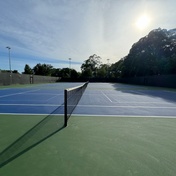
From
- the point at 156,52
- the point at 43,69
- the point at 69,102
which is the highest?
the point at 156,52

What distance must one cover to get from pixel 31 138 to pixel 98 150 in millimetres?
1660

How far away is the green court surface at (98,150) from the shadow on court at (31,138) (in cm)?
12

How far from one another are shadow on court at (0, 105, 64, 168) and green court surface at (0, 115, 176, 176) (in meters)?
0.12

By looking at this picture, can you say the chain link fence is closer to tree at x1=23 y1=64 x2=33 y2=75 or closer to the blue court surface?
the blue court surface

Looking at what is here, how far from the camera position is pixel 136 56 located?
43656 millimetres

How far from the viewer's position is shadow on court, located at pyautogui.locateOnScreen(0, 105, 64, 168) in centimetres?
340

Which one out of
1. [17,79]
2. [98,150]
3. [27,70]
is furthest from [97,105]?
[27,70]

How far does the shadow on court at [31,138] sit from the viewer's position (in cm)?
340

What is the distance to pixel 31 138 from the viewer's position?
4312 millimetres

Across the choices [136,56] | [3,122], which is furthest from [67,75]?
[3,122]

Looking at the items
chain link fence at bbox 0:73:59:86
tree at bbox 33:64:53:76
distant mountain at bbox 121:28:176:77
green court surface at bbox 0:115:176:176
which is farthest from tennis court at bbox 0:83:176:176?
tree at bbox 33:64:53:76

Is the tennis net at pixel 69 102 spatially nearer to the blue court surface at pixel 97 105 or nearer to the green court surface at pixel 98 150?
the blue court surface at pixel 97 105

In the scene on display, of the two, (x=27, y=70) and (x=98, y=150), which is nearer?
(x=98, y=150)

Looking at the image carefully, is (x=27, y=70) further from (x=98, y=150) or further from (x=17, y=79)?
(x=98, y=150)
